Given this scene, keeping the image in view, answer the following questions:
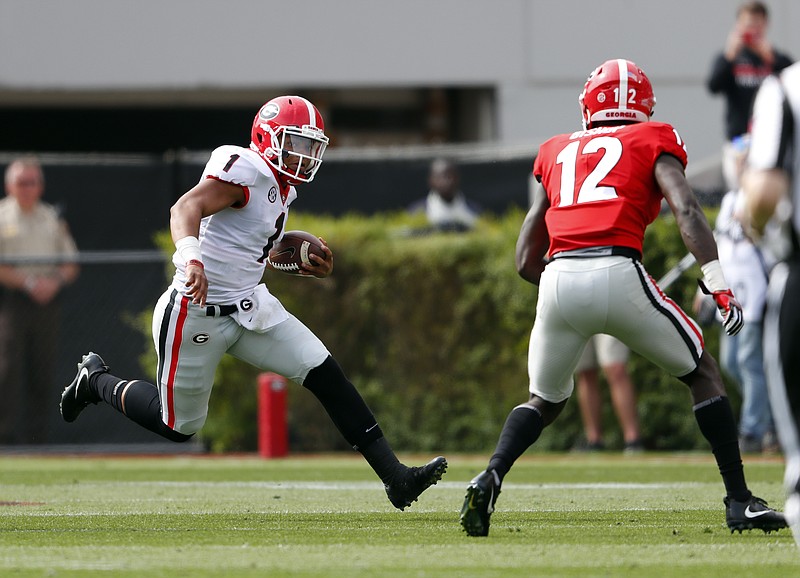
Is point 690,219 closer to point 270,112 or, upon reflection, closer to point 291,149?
point 291,149

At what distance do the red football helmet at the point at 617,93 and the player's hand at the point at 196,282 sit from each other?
173cm

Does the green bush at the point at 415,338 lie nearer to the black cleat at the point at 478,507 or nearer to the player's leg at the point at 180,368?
the player's leg at the point at 180,368

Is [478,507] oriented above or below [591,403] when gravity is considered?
above

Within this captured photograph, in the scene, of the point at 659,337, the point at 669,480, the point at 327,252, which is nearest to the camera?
the point at 659,337

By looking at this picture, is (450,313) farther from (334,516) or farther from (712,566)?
(712,566)

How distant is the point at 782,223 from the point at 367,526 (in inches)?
97.0

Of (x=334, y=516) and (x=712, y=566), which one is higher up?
(x=712, y=566)

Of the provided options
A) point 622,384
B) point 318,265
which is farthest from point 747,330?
point 318,265

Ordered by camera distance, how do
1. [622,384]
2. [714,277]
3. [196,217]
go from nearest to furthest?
[714,277]
[196,217]
[622,384]

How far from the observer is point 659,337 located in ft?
18.5

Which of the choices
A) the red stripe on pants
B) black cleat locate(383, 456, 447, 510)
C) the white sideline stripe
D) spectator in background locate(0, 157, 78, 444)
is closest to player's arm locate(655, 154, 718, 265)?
black cleat locate(383, 456, 447, 510)

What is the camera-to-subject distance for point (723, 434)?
5660mm

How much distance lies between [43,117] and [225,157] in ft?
39.3

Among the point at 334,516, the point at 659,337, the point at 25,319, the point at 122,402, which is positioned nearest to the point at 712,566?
the point at 659,337
